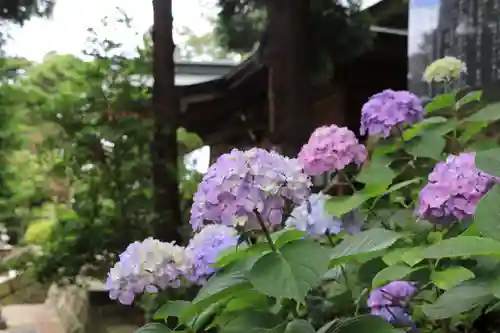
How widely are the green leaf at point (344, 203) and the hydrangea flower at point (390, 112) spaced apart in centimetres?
40

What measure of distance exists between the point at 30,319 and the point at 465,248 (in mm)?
5604

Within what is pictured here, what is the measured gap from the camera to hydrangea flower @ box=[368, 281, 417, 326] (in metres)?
0.82

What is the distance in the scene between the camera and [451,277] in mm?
692

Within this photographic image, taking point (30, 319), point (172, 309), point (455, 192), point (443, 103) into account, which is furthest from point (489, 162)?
point (30, 319)

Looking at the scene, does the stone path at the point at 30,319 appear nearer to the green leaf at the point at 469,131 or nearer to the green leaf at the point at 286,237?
the green leaf at the point at 469,131

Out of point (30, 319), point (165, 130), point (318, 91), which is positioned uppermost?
point (318, 91)

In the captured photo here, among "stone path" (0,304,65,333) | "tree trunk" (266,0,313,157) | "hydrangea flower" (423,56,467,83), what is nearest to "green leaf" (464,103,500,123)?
"hydrangea flower" (423,56,467,83)

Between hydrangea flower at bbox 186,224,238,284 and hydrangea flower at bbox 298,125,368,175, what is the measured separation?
17 cm

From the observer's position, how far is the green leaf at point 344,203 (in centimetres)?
88

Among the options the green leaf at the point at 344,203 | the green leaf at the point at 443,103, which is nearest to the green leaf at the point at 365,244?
the green leaf at the point at 344,203

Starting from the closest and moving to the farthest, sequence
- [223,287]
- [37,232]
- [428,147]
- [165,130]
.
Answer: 1. [223,287]
2. [428,147]
3. [165,130]
4. [37,232]

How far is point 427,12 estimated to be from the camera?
8.46 ft

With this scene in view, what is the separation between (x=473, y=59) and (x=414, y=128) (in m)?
1.32

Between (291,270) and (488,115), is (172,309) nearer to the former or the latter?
(291,270)
